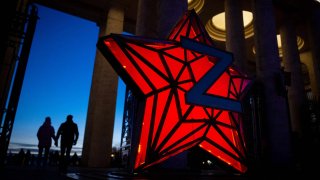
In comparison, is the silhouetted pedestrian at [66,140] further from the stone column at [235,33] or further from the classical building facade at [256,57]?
the stone column at [235,33]

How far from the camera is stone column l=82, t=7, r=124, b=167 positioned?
16469 mm

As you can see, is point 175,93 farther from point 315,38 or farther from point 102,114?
point 315,38

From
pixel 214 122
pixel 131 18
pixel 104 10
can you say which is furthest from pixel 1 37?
Answer: pixel 131 18

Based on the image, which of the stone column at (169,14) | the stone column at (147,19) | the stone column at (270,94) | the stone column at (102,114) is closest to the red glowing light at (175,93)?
the stone column at (169,14)

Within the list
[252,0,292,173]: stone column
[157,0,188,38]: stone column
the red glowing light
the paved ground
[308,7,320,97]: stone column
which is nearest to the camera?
the paved ground

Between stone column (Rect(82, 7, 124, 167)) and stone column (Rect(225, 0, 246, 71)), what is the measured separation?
25.6 ft

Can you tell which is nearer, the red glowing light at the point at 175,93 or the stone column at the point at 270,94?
the red glowing light at the point at 175,93

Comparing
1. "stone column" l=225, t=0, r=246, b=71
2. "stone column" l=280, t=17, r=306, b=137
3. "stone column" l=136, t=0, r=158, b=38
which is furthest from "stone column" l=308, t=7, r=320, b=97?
"stone column" l=136, t=0, r=158, b=38

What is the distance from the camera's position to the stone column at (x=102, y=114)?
16.5 meters

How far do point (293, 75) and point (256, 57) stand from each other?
664cm

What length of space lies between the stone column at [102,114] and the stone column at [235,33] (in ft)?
25.6

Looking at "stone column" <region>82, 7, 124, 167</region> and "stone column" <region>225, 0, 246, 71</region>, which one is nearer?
"stone column" <region>82, 7, 124, 167</region>

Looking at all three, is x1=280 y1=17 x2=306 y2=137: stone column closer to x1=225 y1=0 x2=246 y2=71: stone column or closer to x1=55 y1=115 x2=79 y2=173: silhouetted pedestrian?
x1=225 y1=0 x2=246 y2=71: stone column

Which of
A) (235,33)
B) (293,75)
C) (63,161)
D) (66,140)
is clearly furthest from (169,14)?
(293,75)
